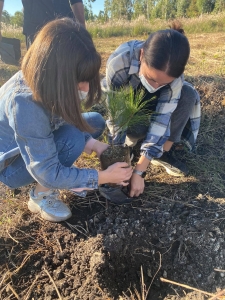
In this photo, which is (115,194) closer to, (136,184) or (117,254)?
(136,184)

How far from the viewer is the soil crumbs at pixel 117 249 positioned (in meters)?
1.46

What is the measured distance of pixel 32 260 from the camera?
1.58 metres

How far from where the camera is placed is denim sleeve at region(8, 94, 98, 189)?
4.19ft

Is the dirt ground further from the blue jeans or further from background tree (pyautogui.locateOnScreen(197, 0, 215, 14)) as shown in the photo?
background tree (pyautogui.locateOnScreen(197, 0, 215, 14))

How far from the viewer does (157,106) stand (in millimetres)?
1846

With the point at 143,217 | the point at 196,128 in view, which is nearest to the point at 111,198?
the point at 143,217

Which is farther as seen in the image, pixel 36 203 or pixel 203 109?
pixel 203 109

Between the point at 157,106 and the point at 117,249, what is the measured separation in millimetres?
871

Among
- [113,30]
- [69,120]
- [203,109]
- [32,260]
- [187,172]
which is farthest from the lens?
[113,30]

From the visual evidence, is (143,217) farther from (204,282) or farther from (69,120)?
(69,120)

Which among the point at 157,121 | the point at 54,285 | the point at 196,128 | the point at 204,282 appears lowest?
the point at 204,282

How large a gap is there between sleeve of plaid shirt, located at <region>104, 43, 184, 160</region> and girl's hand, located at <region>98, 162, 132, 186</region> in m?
0.27

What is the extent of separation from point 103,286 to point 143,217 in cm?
44

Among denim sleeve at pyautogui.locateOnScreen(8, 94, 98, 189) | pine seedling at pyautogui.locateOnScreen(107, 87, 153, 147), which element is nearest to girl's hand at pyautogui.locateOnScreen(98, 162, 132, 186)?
denim sleeve at pyautogui.locateOnScreen(8, 94, 98, 189)
